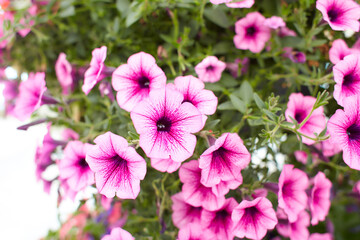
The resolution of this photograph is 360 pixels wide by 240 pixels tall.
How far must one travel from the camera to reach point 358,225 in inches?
44.1

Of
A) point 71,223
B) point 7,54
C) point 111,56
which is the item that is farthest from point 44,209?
point 111,56

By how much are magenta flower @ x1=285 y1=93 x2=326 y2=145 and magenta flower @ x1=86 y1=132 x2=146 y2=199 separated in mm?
302

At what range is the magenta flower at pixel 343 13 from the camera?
58 centimetres

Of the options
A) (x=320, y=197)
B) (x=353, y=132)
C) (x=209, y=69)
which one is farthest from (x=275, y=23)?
(x=320, y=197)

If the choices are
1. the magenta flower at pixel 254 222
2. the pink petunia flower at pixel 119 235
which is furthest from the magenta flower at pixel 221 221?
the pink petunia flower at pixel 119 235

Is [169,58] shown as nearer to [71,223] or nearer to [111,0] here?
[111,0]

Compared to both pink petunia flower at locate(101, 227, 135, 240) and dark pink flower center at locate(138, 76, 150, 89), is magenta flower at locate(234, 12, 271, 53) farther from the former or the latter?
pink petunia flower at locate(101, 227, 135, 240)

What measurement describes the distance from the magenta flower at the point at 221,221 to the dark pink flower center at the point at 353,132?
229mm

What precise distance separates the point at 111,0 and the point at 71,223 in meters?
0.82

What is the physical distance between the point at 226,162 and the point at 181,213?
175 millimetres

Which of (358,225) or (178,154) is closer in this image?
(178,154)

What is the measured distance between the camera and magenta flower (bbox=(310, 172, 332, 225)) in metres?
0.63

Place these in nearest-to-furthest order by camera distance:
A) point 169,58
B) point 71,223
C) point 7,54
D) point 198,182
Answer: point 198,182, point 169,58, point 7,54, point 71,223

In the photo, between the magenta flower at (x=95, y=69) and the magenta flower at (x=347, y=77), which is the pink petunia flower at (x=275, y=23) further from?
the magenta flower at (x=95, y=69)
